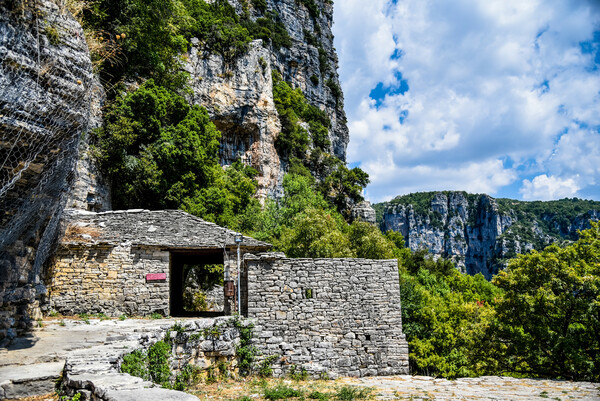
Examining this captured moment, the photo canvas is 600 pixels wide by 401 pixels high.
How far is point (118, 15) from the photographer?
21734 millimetres

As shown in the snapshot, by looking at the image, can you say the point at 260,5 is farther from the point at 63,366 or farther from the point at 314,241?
the point at 63,366

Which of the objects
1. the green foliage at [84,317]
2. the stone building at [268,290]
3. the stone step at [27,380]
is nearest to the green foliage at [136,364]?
the stone step at [27,380]

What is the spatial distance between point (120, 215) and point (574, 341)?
53.4ft

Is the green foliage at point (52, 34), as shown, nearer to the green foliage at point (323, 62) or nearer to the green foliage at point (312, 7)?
the green foliage at point (323, 62)

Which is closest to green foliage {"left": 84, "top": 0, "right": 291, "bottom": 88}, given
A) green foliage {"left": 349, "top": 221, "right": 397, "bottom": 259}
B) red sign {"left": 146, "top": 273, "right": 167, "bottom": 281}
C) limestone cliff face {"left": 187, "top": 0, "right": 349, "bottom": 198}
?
limestone cliff face {"left": 187, "top": 0, "right": 349, "bottom": 198}

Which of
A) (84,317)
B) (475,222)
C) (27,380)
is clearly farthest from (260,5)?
(475,222)

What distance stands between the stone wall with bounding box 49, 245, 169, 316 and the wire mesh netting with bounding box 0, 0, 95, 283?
5.25m

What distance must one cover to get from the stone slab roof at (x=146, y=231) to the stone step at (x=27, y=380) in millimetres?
7492

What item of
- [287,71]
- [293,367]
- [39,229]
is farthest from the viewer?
[287,71]

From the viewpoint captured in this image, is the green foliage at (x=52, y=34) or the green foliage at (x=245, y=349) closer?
the green foliage at (x=52, y=34)

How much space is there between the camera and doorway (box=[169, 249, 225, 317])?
17516mm

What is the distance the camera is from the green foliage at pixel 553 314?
13.3 meters

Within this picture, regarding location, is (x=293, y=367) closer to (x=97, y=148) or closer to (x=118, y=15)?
(x=97, y=148)

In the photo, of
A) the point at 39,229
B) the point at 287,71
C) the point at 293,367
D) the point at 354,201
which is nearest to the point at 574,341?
the point at 293,367
